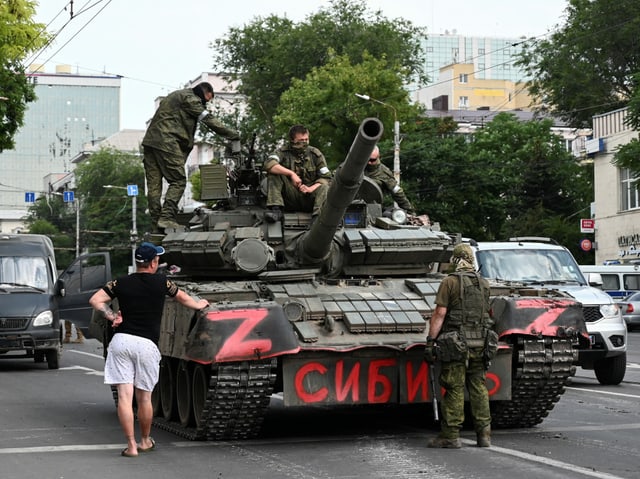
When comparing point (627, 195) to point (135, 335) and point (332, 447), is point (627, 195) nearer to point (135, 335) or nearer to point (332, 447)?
point (332, 447)

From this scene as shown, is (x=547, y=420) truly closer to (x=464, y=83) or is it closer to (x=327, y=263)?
(x=327, y=263)

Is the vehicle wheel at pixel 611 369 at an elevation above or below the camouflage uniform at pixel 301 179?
below

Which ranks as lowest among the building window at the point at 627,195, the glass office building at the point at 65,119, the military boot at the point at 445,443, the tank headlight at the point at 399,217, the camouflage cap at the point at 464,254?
the military boot at the point at 445,443

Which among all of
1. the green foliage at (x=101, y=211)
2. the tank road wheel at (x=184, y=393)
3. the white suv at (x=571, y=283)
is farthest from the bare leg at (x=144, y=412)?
the green foliage at (x=101, y=211)

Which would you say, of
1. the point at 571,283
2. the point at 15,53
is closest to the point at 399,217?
the point at 571,283

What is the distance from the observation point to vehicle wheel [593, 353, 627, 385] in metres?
17.3

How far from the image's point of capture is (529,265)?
716 inches

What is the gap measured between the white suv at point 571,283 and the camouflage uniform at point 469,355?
602 cm

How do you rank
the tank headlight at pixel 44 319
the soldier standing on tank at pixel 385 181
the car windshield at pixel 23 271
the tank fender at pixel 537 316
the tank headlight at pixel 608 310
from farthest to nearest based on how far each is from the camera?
the car windshield at pixel 23 271
the tank headlight at pixel 44 319
the tank headlight at pixel 608 310
the soldier standing on tank at pixel 385 181
the tank fender at pixel 537 316

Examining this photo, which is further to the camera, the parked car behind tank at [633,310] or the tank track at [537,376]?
the parked car behind tank at [633,310]

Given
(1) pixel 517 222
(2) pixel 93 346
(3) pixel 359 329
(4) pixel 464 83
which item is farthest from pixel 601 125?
(4) pixel 464 83

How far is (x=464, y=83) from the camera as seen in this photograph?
110 metres

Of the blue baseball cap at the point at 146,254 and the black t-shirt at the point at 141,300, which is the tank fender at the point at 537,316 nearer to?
the black t-shirt at the point at 141,300

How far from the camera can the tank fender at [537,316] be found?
11.5 m
